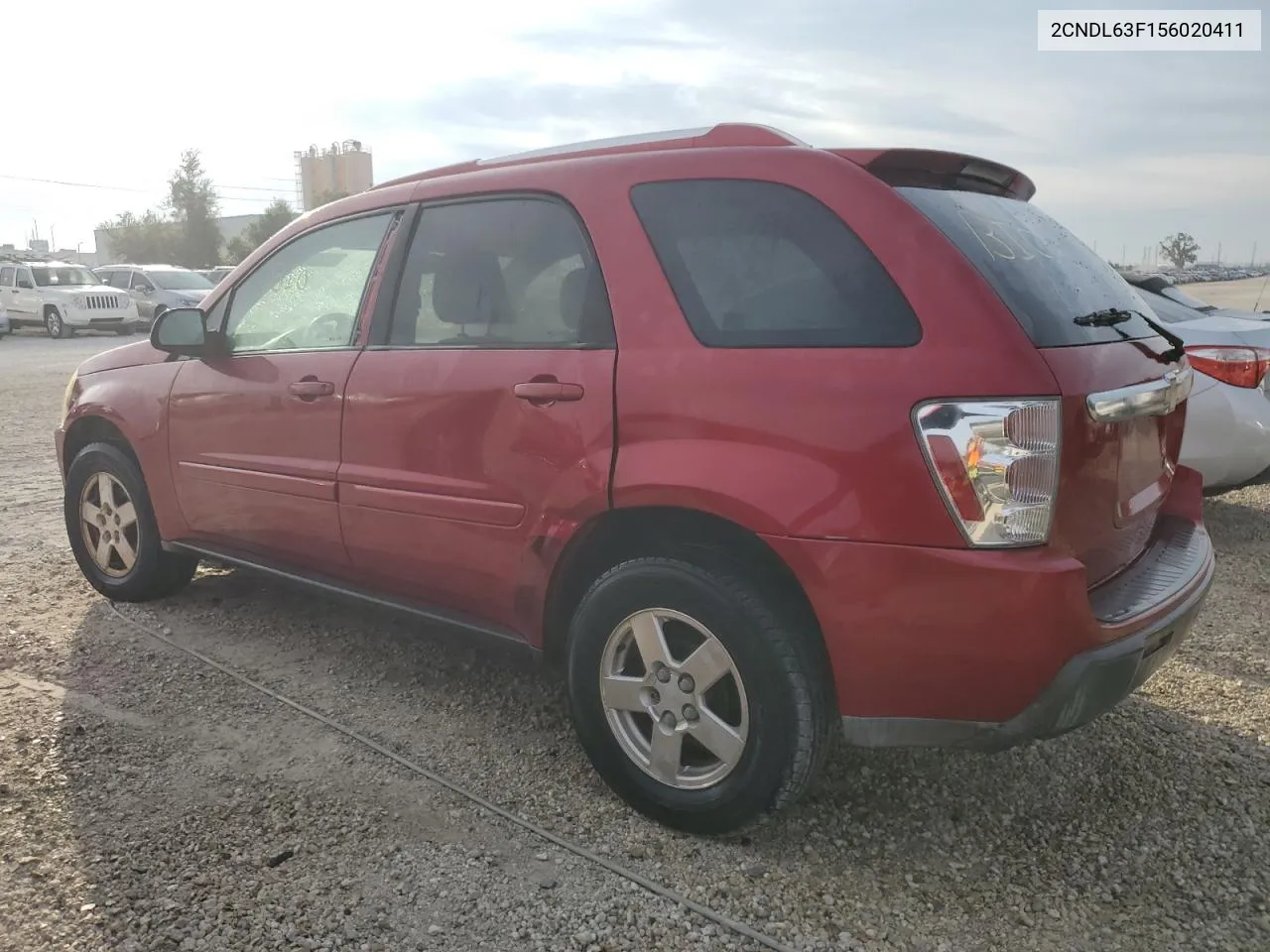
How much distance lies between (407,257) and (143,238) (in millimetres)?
79416

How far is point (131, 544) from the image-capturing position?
4562mm

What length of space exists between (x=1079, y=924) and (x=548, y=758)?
154cm

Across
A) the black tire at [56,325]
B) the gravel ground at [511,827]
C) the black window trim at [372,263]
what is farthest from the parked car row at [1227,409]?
the black tire at [56,325]

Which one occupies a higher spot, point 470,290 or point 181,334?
point 470,290

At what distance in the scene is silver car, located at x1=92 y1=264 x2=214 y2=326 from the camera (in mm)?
24833

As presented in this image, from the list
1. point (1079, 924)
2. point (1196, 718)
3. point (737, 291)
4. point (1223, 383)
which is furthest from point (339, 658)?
point (1223, 383)

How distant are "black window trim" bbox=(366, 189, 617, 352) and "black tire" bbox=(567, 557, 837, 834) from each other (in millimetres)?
658

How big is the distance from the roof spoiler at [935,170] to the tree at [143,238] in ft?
250

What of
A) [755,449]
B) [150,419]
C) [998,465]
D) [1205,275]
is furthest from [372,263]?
[1205,275]

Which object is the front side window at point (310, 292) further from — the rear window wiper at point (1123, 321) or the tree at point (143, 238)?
the tree at point (143, 238)

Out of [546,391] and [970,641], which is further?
[546,391]

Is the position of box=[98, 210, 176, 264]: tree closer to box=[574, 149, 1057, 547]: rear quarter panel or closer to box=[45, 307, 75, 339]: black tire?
box=[45, 307, 75, 339]: black tire

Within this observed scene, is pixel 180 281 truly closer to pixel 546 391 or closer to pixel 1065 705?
pixel 546 391

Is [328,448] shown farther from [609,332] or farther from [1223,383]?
[1223,383]
